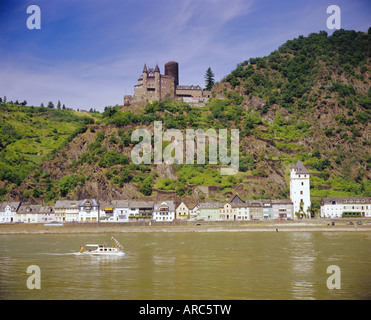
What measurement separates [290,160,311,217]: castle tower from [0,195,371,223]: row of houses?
6.16ft

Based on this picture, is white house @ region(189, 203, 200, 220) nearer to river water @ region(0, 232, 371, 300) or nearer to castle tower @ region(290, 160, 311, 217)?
castle tower @ region(290, 160, 311, 217)

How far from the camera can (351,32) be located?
16762 centimetres

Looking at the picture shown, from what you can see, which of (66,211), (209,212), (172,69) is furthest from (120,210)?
(172,69)

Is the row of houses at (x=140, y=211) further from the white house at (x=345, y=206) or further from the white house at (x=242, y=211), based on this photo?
the white house at (x=345, y=206)

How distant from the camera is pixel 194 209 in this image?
325 feet

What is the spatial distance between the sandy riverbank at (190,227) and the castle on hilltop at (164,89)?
6556 cm

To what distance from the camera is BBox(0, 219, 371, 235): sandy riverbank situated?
79625 mm

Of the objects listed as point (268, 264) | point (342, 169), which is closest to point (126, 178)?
point (342, 169)

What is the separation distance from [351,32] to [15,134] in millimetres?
131836

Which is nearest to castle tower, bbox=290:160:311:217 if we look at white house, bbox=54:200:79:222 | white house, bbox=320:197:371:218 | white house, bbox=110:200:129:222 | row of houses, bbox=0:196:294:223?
row of houses, bbox=0:196:294:223

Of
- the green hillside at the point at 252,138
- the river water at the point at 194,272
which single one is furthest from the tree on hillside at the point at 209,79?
the river water at the point at 194,272

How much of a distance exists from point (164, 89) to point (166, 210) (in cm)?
5812

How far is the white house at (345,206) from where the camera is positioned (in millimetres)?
94000
